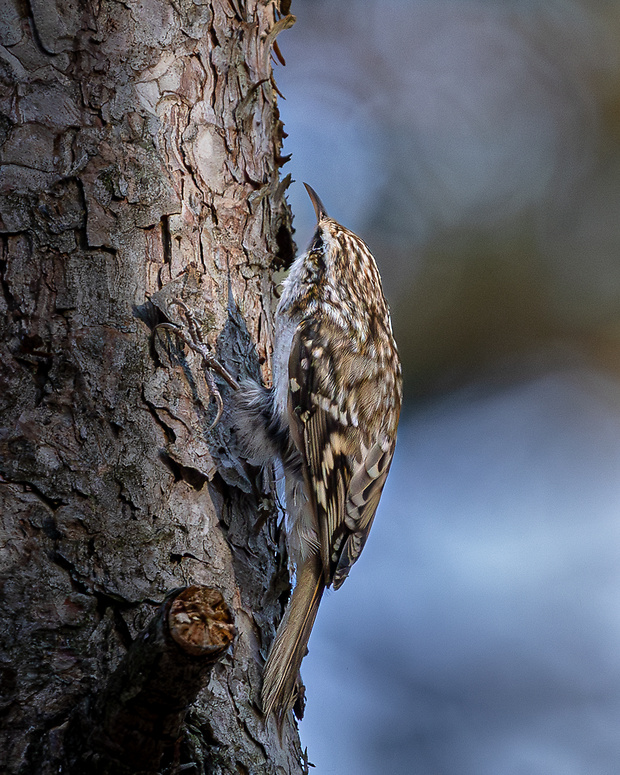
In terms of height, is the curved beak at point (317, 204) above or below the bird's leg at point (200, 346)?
above

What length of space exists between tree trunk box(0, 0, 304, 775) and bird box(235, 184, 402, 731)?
10cm

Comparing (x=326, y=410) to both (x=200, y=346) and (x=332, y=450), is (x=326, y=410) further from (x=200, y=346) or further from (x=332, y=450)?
(x=200, y=346)

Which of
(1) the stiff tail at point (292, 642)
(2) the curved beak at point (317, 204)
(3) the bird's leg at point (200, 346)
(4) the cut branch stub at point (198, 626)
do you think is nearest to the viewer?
(4) the cut branch stub at point (198, 626)

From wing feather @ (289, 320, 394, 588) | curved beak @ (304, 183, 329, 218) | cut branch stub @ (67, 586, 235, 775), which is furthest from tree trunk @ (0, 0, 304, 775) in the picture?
curved beak @ (304, 183, 329, 218)

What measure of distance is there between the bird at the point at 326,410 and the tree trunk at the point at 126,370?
0.32ft

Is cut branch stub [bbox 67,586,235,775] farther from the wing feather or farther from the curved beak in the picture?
the curved beak

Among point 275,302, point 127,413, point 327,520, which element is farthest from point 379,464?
point 127,413

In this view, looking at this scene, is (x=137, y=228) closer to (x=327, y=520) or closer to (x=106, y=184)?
(x=106, y=184)

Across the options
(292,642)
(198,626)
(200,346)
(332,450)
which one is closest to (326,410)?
(332,450)

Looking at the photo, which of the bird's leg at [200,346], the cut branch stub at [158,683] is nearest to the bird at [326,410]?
the bird's leg at [200,346]

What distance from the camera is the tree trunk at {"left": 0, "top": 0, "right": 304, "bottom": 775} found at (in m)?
1.21

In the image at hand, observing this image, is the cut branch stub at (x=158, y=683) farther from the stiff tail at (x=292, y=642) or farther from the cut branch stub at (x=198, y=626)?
the stiff tail at (x=292, y=642)

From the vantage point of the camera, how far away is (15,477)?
136cm

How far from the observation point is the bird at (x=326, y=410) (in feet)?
6.32
